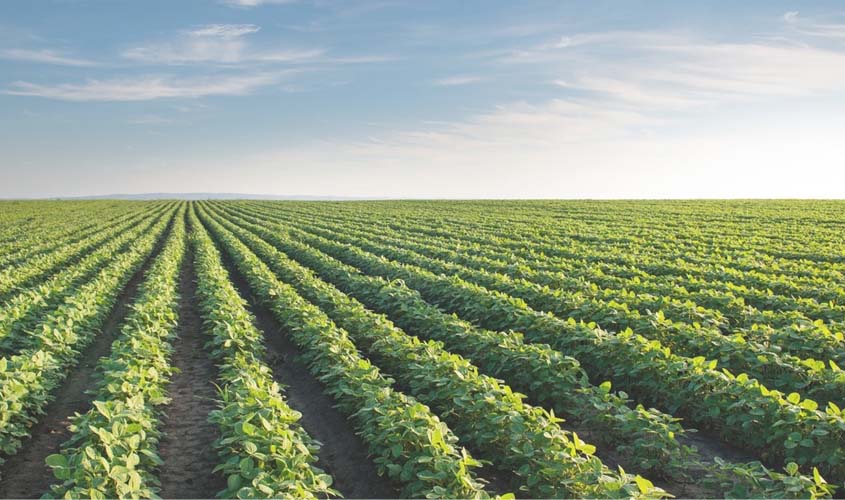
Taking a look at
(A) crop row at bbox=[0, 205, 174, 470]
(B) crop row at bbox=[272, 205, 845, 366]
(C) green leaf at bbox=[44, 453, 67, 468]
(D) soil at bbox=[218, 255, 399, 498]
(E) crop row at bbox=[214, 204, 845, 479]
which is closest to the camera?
(C) green leaf at bbox=[44, 453, 67, 468]

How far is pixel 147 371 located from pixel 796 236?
25330 millimetres

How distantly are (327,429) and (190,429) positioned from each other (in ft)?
5.37

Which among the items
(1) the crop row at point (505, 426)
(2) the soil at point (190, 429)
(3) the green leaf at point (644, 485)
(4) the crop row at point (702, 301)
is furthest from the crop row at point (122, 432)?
(4) the crop row at point (702, 301)

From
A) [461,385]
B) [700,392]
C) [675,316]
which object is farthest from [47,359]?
[675,316]

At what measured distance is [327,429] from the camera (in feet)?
21.9

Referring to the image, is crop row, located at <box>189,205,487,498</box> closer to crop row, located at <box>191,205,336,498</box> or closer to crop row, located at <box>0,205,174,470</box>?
crop row, located at <box>191,205,336,498</box>

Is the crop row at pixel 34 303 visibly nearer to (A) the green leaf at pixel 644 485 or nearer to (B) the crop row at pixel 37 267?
(B) the crop row at pixel 37 267

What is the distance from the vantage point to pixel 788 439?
5090 millimetres

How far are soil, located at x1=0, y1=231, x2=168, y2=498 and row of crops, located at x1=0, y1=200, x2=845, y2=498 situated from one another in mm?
39

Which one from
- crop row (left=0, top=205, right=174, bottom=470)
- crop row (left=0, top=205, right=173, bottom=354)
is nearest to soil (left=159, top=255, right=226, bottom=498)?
crop row (left=0, top=205, right=174, bottom=470)

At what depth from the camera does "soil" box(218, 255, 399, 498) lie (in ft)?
17.9

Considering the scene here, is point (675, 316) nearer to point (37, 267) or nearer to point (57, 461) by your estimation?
point (57, 461)

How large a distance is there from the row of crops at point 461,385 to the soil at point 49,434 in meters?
0.04

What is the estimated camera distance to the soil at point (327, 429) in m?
5.45
